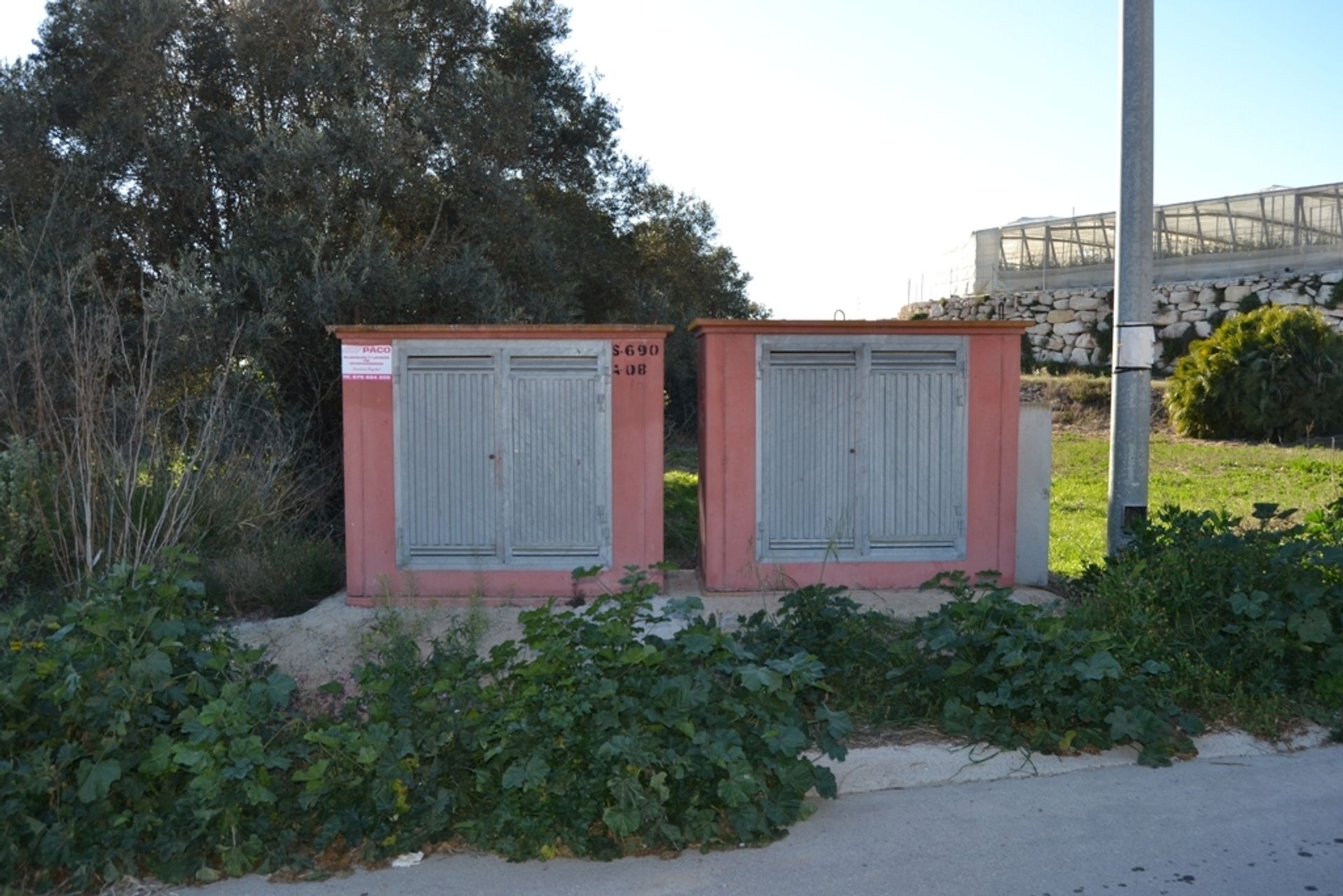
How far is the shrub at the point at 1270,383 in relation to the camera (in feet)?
58.5

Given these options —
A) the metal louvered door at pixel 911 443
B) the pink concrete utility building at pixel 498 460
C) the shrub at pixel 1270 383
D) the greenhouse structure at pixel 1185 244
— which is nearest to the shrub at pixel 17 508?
the pink concrete utility building at pixel 498 460

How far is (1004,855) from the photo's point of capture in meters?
4.59

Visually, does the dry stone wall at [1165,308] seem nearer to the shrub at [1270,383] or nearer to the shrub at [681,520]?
the shrub at [1270,383]

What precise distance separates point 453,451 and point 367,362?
841 mm

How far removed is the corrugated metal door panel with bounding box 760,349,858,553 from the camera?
850 centimetres

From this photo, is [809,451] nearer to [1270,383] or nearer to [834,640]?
[834,640]

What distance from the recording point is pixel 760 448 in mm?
8492

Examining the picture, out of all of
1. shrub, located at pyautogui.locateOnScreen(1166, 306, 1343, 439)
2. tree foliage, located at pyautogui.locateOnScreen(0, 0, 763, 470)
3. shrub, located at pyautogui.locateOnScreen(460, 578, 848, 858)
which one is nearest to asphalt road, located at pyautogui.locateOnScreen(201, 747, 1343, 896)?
shrub, located at pyautogui.locateOnScreen(460, 578, 848, 858)

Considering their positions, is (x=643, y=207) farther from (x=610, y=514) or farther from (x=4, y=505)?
(x=4, y=505)

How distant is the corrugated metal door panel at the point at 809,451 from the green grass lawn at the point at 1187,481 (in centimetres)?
182

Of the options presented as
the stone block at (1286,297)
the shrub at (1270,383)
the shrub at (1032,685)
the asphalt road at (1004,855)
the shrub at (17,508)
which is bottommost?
the asphalt road at (1004,855)

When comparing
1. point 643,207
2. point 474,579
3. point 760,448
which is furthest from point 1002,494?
point 643,207

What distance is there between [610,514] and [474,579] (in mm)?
1029

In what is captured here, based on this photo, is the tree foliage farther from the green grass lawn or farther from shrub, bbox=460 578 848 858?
shrub, bbox=460 578 848 858
